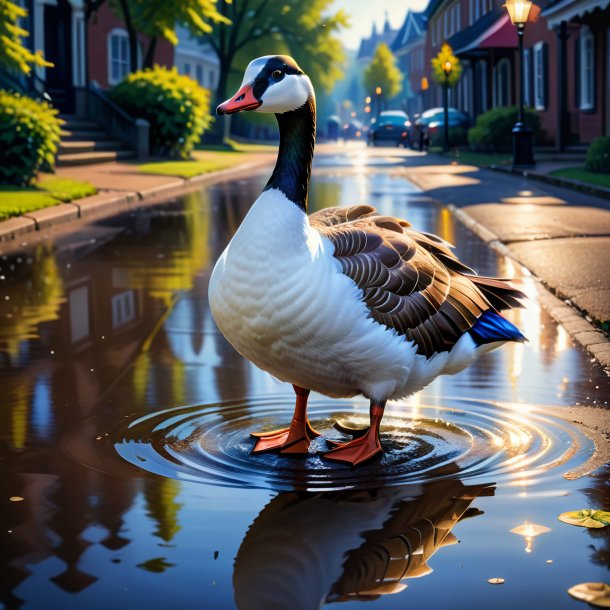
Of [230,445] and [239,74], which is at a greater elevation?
[239,74]

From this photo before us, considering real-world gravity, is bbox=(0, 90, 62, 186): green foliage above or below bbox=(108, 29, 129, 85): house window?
below

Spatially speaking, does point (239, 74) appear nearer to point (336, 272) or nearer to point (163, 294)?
A: point (163, 294)

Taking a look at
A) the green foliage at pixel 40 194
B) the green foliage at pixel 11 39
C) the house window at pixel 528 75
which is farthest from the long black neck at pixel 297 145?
the house window at pixel 528 75

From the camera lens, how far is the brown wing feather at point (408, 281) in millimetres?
4715

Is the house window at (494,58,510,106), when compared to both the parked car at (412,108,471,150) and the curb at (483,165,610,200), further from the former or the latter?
the curb at (483,165,610,200)

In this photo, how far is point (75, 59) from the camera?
126ft

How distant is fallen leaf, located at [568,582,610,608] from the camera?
343cm

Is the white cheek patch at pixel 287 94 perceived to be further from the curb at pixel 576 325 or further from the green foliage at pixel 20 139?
the green foliage at pixel 20 139

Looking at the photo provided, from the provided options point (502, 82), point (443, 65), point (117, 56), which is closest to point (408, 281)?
point (502, 82)

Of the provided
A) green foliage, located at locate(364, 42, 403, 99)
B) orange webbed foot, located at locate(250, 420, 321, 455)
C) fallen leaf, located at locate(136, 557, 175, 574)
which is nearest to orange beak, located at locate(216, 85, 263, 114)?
orange webbed foot, located at locate(250, 420, 321, 455)

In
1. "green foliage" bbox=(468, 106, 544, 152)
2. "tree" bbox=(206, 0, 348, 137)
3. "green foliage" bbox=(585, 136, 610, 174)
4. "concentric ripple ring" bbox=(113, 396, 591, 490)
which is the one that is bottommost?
"concentric ripple ring" bbox=(113, 396, 591, 490)

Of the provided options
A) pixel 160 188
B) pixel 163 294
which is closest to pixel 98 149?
pixel 160 188

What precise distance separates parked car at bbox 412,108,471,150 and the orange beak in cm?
4501

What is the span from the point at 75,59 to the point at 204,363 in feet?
107
